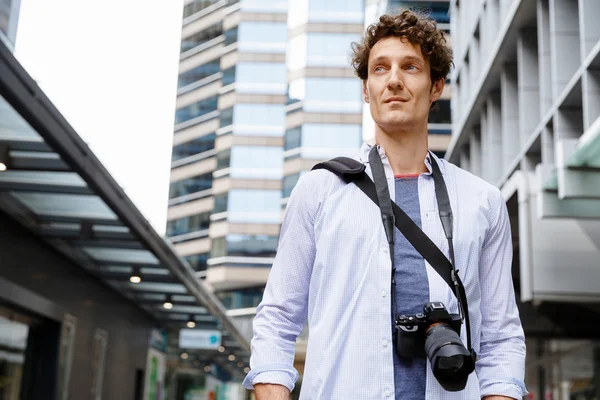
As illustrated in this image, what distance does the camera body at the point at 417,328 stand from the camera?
2305mm

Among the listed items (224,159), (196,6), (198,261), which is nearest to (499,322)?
(224,159)

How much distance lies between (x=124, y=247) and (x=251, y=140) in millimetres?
68235

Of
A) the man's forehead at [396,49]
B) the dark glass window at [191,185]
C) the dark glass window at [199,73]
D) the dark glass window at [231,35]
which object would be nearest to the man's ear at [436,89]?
the man's forehead at [396,49]

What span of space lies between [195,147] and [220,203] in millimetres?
9092

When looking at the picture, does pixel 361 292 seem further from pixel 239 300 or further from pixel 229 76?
pixel 229 76

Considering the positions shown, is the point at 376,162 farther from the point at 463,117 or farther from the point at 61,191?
the point at 463,117

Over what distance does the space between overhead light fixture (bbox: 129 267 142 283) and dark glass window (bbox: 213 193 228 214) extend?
211 feet

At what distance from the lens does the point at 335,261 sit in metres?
2.51

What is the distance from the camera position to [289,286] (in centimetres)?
258

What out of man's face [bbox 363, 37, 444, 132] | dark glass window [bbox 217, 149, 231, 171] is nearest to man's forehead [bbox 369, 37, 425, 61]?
man's face [bbox 363, 37, 444, 132]

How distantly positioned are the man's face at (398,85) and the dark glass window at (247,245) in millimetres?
78091

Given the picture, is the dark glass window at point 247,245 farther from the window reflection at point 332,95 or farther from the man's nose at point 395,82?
the man's nose at point 395,82

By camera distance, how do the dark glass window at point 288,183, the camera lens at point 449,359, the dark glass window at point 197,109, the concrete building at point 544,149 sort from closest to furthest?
the camera lens at point 449,359 < the concrete building at point 544,149 < the dark glass window at point 288,183 < the dark glass window at point 197,109

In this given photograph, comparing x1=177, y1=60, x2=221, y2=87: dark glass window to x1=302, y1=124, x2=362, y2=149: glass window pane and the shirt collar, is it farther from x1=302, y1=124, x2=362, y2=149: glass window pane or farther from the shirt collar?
the shirt collar
